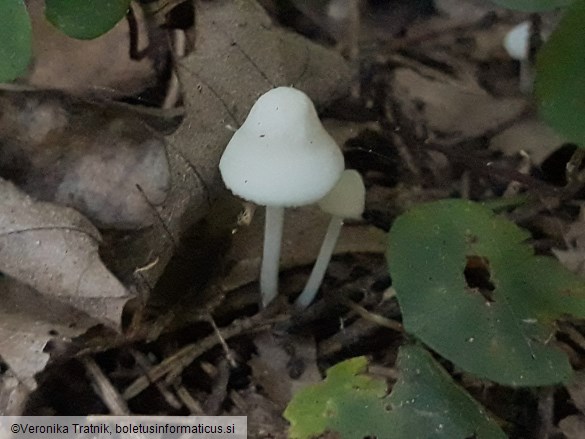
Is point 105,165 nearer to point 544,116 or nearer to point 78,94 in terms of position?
point 78,94

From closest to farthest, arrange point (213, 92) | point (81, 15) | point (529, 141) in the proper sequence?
point (81, 15) → point (213, 92) → point (529, 141)

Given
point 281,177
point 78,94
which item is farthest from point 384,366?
point 78,94

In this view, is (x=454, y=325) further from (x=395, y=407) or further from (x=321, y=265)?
(x=321, y=265)

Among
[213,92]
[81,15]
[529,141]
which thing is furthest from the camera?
[529,141]

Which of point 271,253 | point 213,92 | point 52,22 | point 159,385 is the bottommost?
point 159,385

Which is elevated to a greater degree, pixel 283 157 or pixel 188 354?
pixel 283 157

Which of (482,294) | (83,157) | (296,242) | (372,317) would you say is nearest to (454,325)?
(482,294)

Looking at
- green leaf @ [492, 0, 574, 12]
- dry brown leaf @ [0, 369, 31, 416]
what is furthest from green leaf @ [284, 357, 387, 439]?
green leaf @ [492, 0, 574, 12]

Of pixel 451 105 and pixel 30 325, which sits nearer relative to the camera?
pixel 30 325

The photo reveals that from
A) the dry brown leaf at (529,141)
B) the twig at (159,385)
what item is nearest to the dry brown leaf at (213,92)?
the twig at (159,385)
